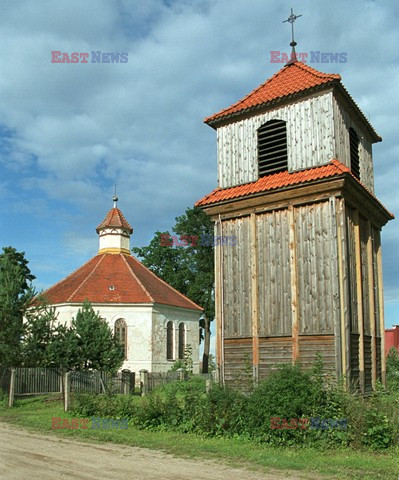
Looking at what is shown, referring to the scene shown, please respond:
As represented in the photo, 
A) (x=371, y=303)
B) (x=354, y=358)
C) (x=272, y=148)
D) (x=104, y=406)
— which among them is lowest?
(x=104, y=406)

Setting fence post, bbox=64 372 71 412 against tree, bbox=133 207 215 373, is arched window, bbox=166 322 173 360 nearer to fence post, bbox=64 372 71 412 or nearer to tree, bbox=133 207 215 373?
tree, bbox=133 207 215 373

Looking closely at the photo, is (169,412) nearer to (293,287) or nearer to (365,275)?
(293,287)

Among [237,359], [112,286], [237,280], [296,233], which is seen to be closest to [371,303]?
[296,233]

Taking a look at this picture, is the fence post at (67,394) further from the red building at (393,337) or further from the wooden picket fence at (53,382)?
the red building at (393,337)

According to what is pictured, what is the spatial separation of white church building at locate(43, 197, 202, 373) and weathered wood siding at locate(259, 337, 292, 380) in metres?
18.8

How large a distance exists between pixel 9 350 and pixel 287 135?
47.4 ft

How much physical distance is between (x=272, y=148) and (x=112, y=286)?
20469 mm

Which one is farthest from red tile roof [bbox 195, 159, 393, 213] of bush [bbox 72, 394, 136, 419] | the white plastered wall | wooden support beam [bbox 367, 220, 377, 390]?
the white plastered wall

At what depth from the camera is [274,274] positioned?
14570mm

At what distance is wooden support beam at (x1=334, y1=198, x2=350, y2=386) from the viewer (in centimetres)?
1298

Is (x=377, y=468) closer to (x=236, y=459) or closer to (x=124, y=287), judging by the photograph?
(x=236, y=459)

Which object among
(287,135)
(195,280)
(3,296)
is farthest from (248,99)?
(195,280)

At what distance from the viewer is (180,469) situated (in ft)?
28.1

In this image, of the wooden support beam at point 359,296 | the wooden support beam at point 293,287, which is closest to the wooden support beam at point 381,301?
the wooden support beam at point 359,296
